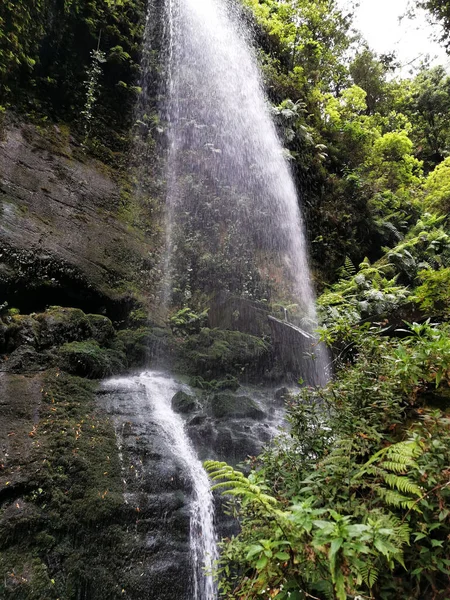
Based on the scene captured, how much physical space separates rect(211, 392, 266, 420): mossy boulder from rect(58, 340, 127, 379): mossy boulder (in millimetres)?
1736

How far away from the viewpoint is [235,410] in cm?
589

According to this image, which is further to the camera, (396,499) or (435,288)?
(435,288)

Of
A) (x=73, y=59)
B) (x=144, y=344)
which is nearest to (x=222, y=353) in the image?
(x=144, y=344)

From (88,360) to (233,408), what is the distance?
236cm

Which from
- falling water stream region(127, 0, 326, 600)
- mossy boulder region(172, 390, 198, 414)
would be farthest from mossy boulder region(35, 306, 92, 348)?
falling water stream region(127, 0, 326, 600)

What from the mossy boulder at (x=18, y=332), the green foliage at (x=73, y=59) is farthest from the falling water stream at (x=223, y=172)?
the mossy boulder at (x=18, y=332)

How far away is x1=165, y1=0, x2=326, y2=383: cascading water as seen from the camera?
Result: 10.0 metres

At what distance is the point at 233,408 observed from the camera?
19.4 feet

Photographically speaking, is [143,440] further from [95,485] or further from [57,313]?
[57,313]

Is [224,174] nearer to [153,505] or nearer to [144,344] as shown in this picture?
[144,344]

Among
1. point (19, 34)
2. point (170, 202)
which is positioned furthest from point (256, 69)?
point (19, 34)

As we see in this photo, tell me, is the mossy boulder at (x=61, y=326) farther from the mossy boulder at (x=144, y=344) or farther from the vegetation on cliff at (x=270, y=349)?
the mossy boulder at (x=144, y=344)

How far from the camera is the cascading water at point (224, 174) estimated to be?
1002cm

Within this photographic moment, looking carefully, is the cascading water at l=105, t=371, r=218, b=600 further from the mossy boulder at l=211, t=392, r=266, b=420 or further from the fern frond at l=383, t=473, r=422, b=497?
the fern frond at l=383, t=473, r=422, b=497
